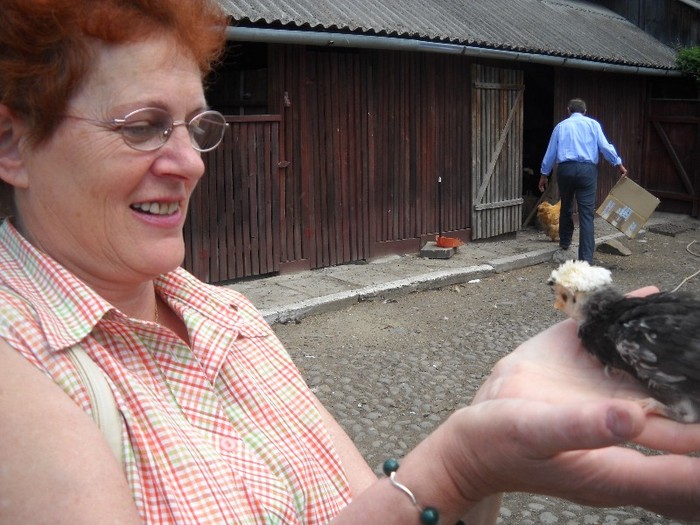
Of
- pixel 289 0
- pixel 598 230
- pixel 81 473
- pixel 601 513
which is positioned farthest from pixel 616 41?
pixel 81 473

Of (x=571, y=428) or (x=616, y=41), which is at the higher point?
(x=616, y=41)

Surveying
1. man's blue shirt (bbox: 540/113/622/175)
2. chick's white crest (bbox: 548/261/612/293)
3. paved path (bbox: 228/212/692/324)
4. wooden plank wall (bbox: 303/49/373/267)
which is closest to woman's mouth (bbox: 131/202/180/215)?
chick's white crest (bbox: 548/261/612/293)

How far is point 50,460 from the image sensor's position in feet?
4.34

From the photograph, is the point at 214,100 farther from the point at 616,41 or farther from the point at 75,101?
the point at 616,41

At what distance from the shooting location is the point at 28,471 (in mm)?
1301

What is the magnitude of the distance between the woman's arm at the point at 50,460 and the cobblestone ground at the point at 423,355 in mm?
3269

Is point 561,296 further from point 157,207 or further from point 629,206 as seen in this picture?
point 629,206

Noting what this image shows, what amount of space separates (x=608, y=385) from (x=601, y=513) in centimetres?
275

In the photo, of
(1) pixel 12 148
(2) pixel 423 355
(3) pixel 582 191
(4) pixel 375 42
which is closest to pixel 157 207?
(1) pixel 12 148

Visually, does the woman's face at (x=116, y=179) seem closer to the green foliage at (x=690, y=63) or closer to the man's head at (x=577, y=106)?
the man's head at (x=577, y=106)

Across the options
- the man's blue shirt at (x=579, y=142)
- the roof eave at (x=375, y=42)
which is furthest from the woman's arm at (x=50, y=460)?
the man's blue shirt at (x=579, y=142)

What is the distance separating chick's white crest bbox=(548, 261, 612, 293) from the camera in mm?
2752

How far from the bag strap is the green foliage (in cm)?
1776

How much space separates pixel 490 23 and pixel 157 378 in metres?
11.5
